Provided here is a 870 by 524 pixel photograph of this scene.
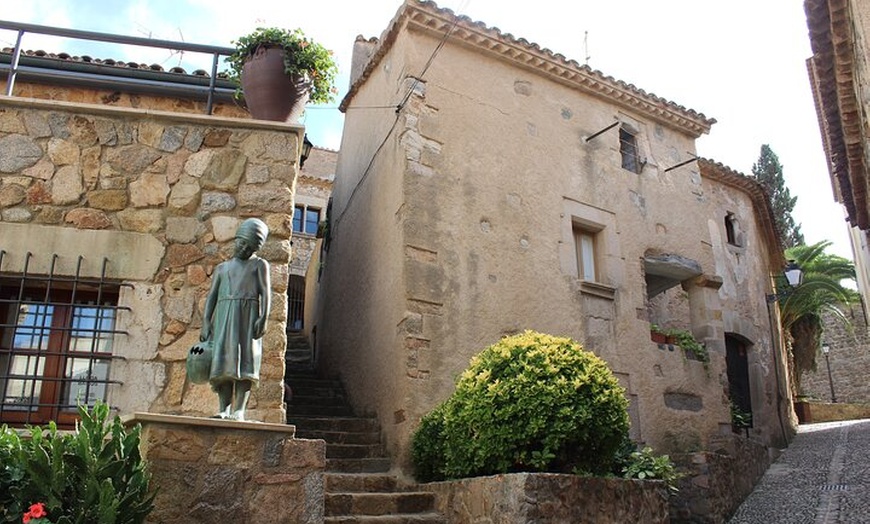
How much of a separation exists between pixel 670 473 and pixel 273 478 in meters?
3.73

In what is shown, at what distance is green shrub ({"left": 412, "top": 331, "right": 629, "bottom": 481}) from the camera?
5445mm

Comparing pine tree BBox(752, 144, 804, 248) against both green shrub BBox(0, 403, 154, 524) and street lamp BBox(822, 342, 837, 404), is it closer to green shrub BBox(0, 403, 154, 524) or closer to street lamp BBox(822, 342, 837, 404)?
street lamp BBox(822, 342, 837, 404)

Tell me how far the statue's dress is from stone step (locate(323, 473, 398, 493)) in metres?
2.38

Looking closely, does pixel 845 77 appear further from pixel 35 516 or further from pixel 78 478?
pixel 35 516

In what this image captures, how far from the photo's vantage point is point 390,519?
5793 mm

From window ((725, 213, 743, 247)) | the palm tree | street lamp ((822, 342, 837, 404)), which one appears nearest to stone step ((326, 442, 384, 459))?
window ((725, 213, 743, 247))

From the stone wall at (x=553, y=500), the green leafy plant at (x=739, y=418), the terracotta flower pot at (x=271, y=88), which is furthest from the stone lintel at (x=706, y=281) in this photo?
the terracotta flower pot at (x=271, y=88)

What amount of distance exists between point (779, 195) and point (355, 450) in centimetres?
2822

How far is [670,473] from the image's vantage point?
634cm

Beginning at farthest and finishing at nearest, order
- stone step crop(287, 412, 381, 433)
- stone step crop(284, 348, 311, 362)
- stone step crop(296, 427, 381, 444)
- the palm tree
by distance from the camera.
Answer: the palm tree → stone step crop(284, 348, 311, 362) → stone step crop(287, 412, 381, 433) → stone step crop(296, 427, 381, 444)

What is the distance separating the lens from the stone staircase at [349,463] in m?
5.96

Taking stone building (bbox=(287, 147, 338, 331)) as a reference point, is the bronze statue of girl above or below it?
below

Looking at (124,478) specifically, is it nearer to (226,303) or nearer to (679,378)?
(226,303)

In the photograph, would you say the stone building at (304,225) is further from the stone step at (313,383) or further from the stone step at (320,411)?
the stone step at (320,411)
